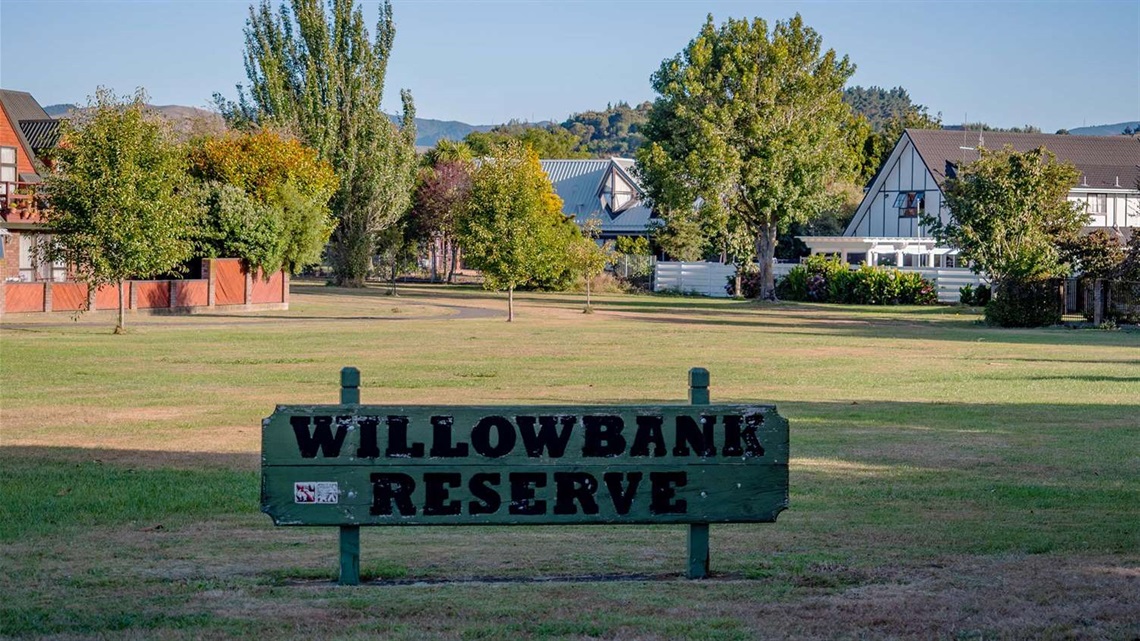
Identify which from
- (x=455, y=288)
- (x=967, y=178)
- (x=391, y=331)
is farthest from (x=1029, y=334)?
(x=455, y=288)

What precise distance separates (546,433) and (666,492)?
78 centimetres

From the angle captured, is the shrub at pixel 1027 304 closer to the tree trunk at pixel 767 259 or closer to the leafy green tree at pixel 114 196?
the tree trunk at pixel 767 259

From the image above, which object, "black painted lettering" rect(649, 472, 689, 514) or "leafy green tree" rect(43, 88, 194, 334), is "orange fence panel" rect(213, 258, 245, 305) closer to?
"leafy green tree" rect(43, 88, 194, 334)

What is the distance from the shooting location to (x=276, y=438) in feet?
26.0

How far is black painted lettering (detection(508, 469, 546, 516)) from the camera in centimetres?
807

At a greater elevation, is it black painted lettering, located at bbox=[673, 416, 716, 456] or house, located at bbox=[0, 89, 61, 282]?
house, located at bbox=[0, 89, 61, 282]

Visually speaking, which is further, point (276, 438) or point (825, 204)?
point (825, 204)

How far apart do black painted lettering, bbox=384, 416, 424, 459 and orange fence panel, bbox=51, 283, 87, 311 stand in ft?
136

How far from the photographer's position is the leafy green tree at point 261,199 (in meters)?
53.6

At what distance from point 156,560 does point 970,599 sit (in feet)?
16.3

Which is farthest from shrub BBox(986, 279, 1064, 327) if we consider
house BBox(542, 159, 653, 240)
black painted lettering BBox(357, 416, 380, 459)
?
house BBox(542, 159, 653, 240)

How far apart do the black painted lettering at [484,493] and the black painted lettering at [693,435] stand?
3.47ft

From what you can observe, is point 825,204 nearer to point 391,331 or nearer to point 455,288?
point 455,288

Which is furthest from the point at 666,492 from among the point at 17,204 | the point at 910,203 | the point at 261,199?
the point at 910,203
